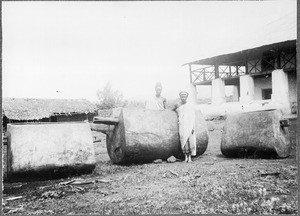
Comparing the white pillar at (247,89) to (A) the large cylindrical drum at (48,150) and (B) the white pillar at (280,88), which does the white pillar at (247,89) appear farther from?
(A) the large cylindrical drum at (48,150)

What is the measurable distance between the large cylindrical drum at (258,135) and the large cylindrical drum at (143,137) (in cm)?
80

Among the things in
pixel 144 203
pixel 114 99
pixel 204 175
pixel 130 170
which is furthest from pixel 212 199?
pixel 114 99

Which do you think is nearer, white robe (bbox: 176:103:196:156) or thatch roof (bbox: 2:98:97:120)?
white robe (bbox: 176:103:196:156)

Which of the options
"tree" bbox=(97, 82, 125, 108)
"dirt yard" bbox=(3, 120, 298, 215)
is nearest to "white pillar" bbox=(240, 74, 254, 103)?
"dirt yard" bbox=(3, 120, 298, 215)

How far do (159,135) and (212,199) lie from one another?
2.80 metres

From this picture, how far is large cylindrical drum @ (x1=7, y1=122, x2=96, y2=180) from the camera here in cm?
464

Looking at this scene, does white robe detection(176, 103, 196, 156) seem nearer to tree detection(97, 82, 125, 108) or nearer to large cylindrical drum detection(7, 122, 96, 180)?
large cylindrical drum detection(7, 122, 96, 180)

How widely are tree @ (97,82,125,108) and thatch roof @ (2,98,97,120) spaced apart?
6151 mm

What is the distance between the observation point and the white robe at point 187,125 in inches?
244

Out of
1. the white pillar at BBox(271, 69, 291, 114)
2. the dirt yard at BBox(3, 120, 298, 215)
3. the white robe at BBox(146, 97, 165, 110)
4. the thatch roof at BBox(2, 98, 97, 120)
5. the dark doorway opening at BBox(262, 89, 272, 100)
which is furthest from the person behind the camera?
the dark doorway opening at BBox(262, 89, 272, 100)

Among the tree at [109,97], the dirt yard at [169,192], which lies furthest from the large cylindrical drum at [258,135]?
the tree at [109,97]

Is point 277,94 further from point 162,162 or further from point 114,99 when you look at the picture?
point 114,99

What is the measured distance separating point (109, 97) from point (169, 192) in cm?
2522

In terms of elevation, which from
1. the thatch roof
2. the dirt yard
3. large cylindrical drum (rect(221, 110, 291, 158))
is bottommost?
the dirt yard
